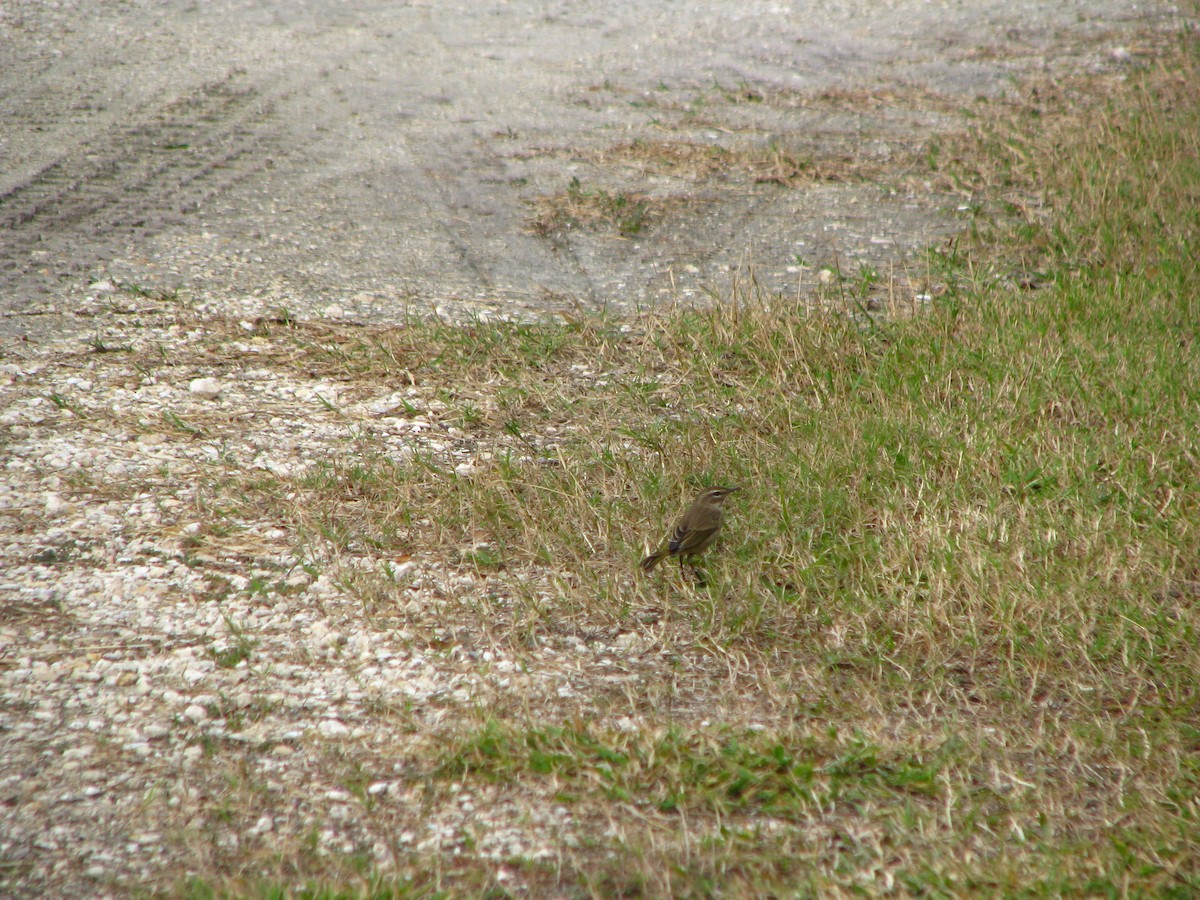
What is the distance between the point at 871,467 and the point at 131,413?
3.20 m

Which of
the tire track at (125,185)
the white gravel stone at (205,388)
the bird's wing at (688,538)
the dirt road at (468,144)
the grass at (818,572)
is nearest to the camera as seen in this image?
the grass at (818,572)

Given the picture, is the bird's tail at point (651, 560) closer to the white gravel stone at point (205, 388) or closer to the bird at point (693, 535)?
the bird at point (693, 535)

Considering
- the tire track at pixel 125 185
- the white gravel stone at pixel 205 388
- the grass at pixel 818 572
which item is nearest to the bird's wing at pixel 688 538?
the grass at pixel 818 572

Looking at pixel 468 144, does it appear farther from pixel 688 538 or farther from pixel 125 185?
pixel 688 538

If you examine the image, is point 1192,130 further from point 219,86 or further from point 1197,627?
point 219,86

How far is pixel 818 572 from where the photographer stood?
161 inches

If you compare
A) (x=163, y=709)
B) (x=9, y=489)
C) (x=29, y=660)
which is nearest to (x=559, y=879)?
(x=163, y=709)

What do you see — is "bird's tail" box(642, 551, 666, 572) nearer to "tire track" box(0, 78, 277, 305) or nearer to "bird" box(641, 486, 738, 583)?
"bird" box(641, 486, 738, 583)

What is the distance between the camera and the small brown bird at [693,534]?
4.04 metres

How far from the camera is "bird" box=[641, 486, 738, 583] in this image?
404 centimetres

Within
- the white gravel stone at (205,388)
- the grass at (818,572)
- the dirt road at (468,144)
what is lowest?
the grass at (818,572)

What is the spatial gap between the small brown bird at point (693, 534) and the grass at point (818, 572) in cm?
10

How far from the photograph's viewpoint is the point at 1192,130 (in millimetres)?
8227

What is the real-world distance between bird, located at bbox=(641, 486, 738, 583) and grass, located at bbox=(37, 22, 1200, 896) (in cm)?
10
